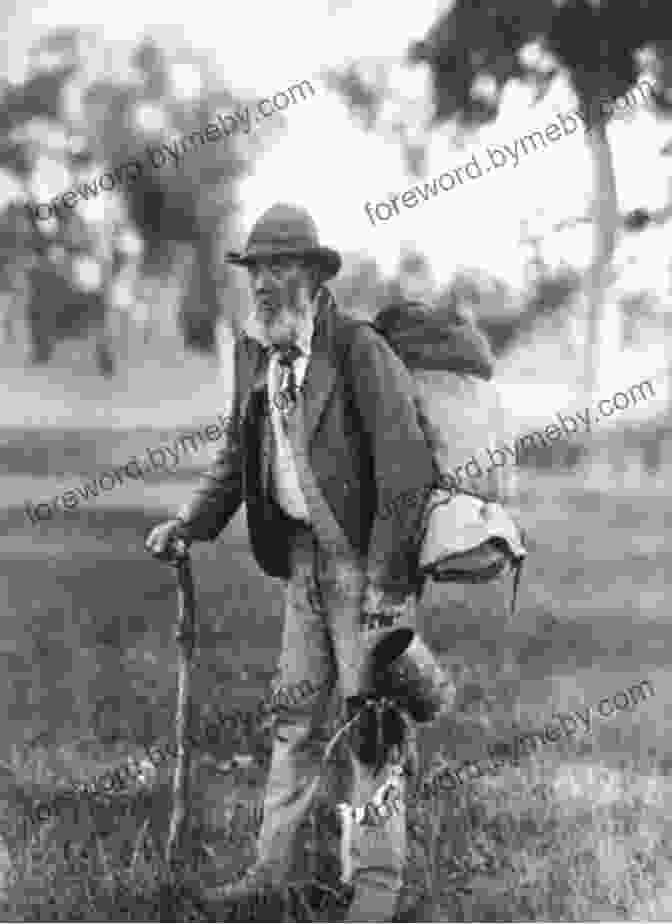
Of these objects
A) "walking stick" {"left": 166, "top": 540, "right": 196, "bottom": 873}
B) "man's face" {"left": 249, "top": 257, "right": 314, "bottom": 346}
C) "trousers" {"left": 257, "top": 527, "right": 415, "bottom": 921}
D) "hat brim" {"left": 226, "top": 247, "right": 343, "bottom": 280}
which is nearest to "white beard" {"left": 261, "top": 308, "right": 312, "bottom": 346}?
"man's face" {"left": 249, "top": 257, "right": 314, "bottom": 346}

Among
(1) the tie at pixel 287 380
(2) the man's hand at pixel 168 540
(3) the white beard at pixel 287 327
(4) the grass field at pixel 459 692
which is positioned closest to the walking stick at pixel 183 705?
(2) the man's hand at pixel 168 540

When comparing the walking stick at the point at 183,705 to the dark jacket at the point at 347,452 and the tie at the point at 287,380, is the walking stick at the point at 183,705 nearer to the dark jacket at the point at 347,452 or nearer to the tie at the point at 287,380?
the dark jacket at the point at 347,452

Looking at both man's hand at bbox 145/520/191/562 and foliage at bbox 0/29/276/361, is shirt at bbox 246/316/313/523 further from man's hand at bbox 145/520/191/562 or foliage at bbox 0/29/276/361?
foliage at bbox 0/29/276/361

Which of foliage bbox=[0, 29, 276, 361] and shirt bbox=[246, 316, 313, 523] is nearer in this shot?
shirt bbox=[246, 316, 313, 523]

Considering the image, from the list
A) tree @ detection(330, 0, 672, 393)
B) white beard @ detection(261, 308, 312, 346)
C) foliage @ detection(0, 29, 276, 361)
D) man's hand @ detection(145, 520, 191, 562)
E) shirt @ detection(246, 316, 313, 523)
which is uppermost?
tree @ detection(330, 0, 672, 393)

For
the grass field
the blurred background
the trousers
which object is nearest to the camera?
the trousers

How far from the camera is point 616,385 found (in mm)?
4355

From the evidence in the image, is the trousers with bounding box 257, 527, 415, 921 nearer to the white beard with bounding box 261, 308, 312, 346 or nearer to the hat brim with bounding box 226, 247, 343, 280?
the white beard with bounding box 261, 308, 312, 346

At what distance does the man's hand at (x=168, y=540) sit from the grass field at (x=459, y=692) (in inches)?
11.2

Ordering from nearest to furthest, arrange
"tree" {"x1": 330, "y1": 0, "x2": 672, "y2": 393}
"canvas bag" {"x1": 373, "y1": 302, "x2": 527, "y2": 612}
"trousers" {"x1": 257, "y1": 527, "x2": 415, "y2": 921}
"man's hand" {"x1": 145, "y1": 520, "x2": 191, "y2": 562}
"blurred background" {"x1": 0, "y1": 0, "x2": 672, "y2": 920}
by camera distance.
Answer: "canvas bag" {"x1": 373, "y1": 302, "x2": 527, "y2": 612} → "trousers" {"x1": 257, "y1": 527, "x2": 415, "y2": 921} → "man's hand" {"x1": 145, "y1": 520, "x2": 191, "y2": 562} → "blurred background" {"x1": 0, "y1": 0, "x2": 672, "y2": 920} → "tree" {"x1": 330, "y1": 0, "x2": 672, "y2": 393}

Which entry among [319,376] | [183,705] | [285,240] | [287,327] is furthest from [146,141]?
[183,705]

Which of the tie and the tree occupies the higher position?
the tree

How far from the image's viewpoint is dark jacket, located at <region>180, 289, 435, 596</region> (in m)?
3.26

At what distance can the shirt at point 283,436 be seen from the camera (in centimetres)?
343
